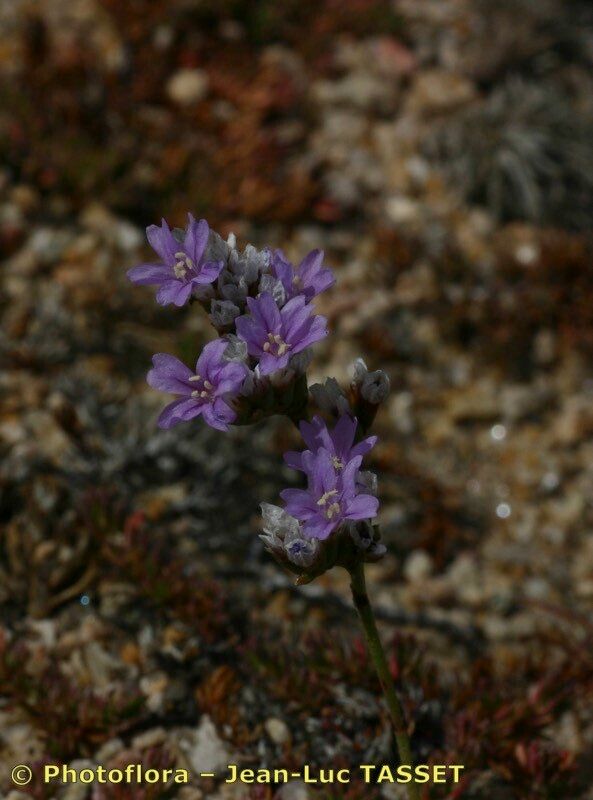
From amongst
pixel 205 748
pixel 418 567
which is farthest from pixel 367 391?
pixel 418 567

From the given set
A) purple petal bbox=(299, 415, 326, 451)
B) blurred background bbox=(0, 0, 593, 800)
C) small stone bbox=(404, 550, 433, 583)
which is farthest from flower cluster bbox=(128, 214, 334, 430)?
small stone bbox=(404, 550, 433, 583)

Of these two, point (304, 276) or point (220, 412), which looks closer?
point (220, 412)

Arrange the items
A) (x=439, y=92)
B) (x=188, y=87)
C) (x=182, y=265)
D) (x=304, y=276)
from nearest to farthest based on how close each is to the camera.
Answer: (x=182, y=265) → (x=304, y=276) → (x=188, y=87) → (x=439, y=92)

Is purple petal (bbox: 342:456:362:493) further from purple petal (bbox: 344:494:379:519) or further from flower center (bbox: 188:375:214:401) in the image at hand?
flower center (bbox: 188:375:214:401)

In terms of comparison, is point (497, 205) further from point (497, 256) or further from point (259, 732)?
point (259, 732)

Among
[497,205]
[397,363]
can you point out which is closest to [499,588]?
[397,363]

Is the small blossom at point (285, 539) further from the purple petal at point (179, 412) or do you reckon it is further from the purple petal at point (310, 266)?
the purple petal at point (310, 266)

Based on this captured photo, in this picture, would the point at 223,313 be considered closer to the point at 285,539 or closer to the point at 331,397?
the point at 331,397
